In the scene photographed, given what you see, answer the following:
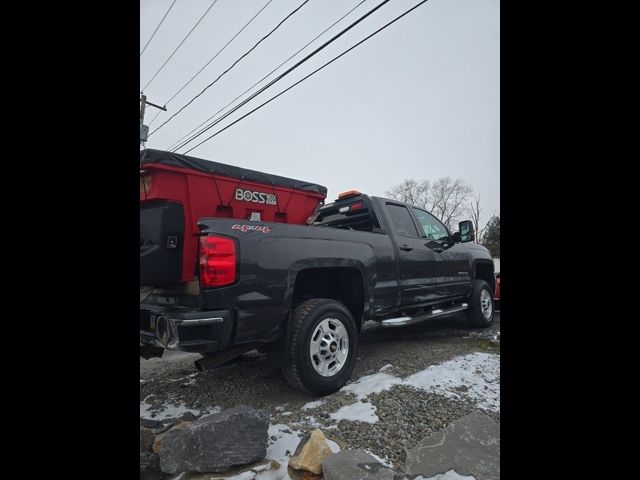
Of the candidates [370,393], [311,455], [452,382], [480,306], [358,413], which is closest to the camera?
[311,455]

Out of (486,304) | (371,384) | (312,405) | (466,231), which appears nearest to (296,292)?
(312,405)

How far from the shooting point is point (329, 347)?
9.84 ft

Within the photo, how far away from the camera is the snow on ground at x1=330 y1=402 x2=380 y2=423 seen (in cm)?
250

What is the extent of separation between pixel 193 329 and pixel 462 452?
6.22ft

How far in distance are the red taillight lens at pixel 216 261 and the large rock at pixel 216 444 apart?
0.90 meters

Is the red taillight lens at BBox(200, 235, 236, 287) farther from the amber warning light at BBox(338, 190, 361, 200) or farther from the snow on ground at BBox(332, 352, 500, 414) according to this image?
the amber warning light at BBox(338, 190, 361, 200)

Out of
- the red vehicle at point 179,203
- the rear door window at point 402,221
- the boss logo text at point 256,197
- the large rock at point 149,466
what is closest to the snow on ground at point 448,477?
the large rock at point 149,466

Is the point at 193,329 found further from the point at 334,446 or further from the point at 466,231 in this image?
the point at 466,231

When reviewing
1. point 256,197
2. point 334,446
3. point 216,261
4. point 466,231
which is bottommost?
point 334,446

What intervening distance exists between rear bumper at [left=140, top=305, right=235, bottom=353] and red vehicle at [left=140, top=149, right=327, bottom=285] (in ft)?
1.18

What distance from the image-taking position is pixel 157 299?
2.84 meters

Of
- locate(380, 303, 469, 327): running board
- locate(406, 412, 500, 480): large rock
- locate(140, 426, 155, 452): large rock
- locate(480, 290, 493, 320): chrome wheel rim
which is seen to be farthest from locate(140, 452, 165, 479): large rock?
locate(480, 290, 493, 320): chrome wheel rim
